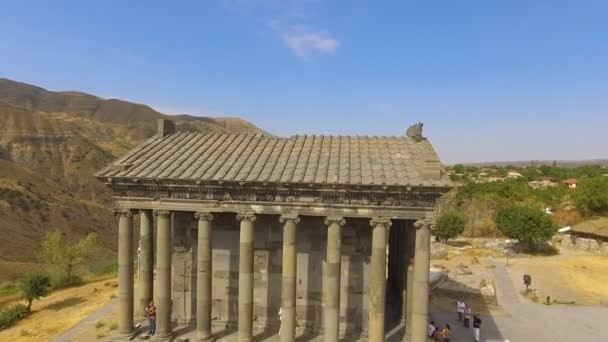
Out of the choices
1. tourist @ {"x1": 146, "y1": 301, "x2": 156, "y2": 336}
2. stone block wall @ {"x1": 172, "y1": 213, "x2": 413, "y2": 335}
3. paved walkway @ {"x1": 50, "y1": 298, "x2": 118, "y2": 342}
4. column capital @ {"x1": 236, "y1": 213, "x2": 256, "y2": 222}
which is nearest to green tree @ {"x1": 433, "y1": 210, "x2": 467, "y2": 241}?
stone block wall @ {"x1": 172, "y1": 213, "x2": 413, "y2": 335}

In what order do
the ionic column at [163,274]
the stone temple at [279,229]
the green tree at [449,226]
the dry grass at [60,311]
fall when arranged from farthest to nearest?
the green tree at [449,226] < the dry grass at [60,311] < the ionic column at [163,274] < the stone temple at [279,229]

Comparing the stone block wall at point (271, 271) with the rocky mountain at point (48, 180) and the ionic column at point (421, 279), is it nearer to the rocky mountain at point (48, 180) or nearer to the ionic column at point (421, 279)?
the ionic column at point (421, 279)

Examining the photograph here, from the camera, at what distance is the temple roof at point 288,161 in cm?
1388

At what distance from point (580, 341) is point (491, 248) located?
28.8m

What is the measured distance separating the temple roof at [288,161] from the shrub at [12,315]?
13.4 meters

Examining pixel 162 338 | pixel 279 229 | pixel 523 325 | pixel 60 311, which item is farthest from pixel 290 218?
pixel 60 311

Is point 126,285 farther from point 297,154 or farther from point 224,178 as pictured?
point 297,154

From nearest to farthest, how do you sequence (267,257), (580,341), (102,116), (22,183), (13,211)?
(267,257) < (580,341) < (13,211) < (22,183) < (102,116)

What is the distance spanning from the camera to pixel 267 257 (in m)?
16.5

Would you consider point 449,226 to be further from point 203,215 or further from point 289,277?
point 203,215

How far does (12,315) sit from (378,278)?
2084cm

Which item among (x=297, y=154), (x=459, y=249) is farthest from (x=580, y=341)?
(x=459, y=249)

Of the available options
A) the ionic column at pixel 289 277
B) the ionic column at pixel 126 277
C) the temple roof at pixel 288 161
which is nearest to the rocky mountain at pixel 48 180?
the ionic column at pixel 126 277

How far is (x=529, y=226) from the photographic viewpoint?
141 feet
